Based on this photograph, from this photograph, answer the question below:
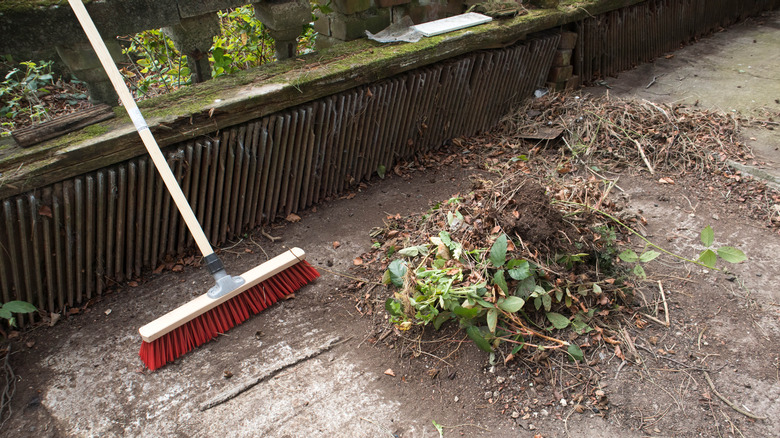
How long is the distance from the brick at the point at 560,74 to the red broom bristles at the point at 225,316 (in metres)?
3.28

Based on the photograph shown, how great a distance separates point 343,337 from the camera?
2.73 metres

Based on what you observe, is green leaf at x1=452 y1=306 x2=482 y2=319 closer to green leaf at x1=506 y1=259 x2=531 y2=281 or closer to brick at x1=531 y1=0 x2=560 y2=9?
green leaf at x1=506 y1=259 x2=531 y2=281

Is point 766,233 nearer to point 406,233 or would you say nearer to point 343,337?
point 406,233

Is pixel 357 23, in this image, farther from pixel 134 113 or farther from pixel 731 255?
pixel 731 255

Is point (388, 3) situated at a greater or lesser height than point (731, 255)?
greater

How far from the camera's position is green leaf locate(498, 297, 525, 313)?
7.66ft

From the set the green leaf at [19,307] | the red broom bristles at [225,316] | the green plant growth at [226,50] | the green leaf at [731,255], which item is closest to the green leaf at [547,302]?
the green leaf at [731,255]

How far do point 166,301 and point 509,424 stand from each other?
78.5 inches

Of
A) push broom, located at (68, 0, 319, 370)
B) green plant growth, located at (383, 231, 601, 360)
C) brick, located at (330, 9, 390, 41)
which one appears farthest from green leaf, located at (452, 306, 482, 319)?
brick, located at (330, 9, 390, 41)

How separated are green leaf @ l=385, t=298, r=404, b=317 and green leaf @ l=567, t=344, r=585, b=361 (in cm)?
83

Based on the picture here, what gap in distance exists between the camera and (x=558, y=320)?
249 centimetres

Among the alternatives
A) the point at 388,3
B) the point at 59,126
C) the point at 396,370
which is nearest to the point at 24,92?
the point at 59,126

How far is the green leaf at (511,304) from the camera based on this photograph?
2336mm

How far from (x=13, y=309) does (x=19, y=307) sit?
0.03 m
